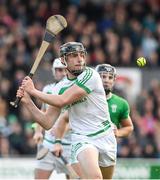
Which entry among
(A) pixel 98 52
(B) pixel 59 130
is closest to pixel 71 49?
(B) pixel 59 130

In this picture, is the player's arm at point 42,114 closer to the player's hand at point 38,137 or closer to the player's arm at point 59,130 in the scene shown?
the player's arm at point 59,130

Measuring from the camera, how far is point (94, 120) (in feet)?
32.2

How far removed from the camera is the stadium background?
643 inches

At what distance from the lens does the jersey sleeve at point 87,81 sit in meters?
9.65

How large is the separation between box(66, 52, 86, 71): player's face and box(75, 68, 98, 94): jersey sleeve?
9 centimetres

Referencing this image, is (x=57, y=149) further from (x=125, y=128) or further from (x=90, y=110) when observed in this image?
(x=90, y=110)

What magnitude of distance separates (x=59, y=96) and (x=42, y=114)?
1.48 feet

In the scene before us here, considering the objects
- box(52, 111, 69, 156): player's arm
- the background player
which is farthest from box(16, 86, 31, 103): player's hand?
the background player

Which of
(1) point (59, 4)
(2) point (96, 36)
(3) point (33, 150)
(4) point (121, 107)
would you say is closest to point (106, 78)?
(4) point (121, 107)

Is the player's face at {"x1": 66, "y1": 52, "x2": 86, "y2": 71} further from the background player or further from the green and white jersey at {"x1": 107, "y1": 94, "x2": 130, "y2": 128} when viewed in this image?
the background player

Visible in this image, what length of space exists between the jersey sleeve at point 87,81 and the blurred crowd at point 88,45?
21.1ft

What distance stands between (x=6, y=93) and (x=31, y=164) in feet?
8.06

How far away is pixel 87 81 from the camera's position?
9656mm

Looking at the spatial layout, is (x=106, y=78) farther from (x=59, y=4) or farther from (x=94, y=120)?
(x=59, y=4)
